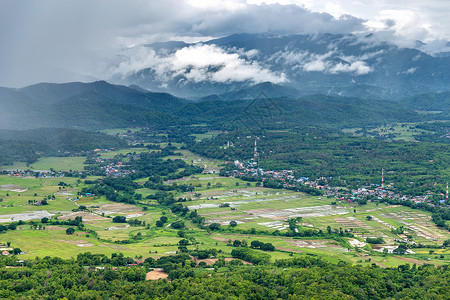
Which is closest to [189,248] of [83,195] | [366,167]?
[83,195]

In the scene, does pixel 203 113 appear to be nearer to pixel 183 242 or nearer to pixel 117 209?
pixel 117 209

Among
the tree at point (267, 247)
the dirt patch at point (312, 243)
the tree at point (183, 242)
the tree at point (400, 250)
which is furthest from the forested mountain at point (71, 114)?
the tree at point (400, 250)

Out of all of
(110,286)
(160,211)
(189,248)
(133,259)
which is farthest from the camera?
(160,211)

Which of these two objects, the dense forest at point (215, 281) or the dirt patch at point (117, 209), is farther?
the dirt patch at point (117, 209)

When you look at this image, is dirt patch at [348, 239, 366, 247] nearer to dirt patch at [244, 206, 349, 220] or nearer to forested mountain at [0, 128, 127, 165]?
dirt patch at [244, 206, 349, 220]

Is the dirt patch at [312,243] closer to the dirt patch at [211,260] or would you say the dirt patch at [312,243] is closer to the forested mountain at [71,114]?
the dirt patch at [211,260]

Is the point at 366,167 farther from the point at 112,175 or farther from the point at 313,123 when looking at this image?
the point at 313,123

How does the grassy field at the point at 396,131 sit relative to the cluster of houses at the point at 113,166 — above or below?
above

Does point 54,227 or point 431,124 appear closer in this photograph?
point 54,227
